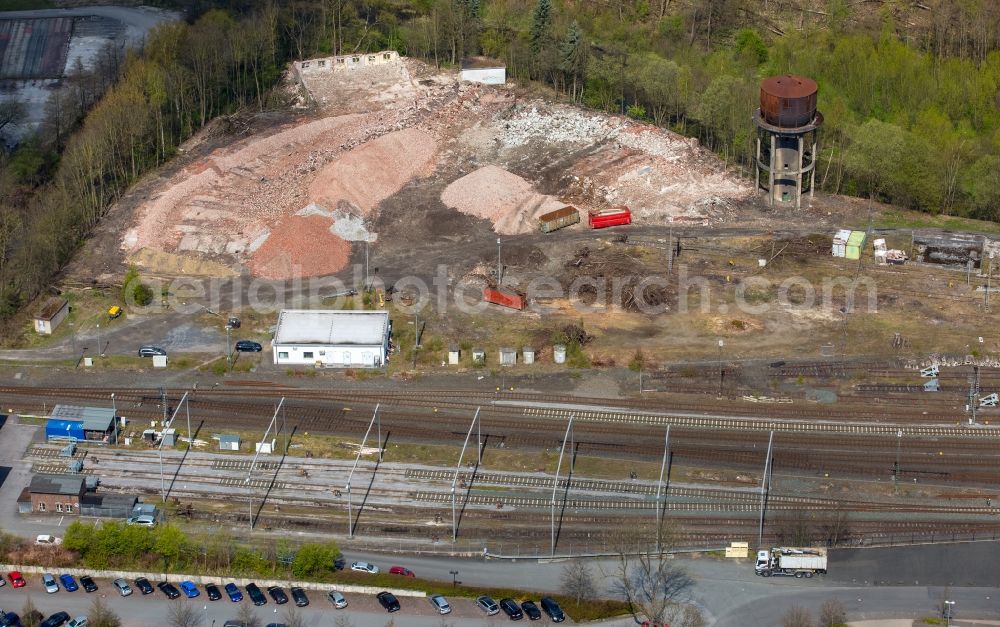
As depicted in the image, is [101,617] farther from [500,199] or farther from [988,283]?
[988,283]

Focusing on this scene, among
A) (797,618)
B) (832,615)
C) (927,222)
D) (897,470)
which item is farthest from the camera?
(927,222)

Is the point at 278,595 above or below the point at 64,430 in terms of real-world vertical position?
below

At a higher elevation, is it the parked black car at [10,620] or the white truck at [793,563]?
the parked black car at [10,620]

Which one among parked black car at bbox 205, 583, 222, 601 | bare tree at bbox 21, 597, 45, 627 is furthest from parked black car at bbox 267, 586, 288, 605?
bare tree at bbox 21, 597, 45, 627

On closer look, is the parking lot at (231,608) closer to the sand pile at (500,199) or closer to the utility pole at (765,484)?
the utility pole at (765,484)

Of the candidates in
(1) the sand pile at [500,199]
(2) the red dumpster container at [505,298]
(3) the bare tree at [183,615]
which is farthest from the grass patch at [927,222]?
(3) the bare tree at [183,615]

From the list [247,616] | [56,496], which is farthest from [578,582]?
[56,496]
